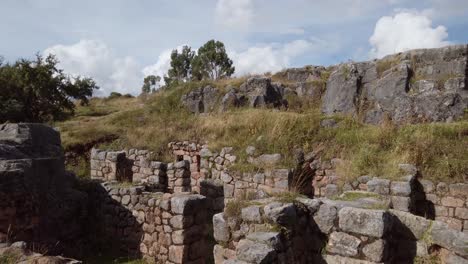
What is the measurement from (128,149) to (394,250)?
12.6 meters

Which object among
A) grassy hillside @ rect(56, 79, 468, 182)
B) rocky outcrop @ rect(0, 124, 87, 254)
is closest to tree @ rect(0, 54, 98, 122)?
grassy hillside @ rect(56, 79, 468, 182)

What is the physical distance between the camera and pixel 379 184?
28.5 ft

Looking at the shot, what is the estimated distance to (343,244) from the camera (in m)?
4.70

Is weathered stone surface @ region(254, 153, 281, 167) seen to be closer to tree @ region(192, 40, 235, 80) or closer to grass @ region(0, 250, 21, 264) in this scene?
grass @ region(0, 250, 21, 264)

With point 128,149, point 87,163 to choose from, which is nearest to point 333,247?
point 128,149

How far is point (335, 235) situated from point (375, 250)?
1.69ft

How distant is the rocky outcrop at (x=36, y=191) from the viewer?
716 cm

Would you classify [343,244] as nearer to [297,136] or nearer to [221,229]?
[221,229]

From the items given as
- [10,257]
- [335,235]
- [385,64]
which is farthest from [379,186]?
[385,64]

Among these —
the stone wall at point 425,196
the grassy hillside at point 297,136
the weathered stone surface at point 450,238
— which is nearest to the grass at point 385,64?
the grassy hillside at point 297,136

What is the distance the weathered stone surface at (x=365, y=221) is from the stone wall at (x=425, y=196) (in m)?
3.83

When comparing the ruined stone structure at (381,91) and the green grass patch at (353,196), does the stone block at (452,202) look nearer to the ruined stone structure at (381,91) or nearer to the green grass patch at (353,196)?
the green grass patch at (353,196)

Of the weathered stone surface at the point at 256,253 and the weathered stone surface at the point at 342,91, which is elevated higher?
the weathered stone surface at the point at 342,91

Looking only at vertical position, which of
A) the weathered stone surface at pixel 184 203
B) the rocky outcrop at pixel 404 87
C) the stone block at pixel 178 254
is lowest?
the stone block at pixel 178 254
